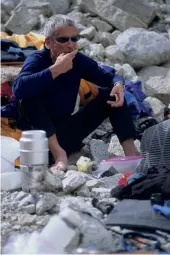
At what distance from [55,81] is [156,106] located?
1435 millimetres

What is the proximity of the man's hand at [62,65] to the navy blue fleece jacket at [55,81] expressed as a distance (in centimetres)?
5

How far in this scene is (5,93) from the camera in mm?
5012

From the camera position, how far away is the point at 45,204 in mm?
3389

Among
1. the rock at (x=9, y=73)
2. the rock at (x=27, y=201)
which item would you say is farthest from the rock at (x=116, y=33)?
the rock at (x=27, y=201)

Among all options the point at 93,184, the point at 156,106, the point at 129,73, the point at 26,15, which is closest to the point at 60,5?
the point at 26,15

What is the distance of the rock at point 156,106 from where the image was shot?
5.66 meters

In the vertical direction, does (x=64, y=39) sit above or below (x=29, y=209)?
above

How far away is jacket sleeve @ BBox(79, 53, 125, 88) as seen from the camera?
185 inches

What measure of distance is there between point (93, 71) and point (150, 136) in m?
0.75

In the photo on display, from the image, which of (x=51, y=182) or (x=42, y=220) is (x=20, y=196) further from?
(x=42, y=220)

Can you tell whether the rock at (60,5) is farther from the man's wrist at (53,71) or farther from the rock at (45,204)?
the rock at (45,204)

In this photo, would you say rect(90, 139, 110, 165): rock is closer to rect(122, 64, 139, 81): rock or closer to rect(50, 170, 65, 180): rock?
rect(50, 170, 65, 180): rock

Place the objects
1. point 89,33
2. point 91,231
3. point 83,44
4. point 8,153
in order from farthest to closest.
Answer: point 89,33 → point 83,44 → point 8,153 → point 91,231

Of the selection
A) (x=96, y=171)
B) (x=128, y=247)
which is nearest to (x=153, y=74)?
(x=96, y=171)
